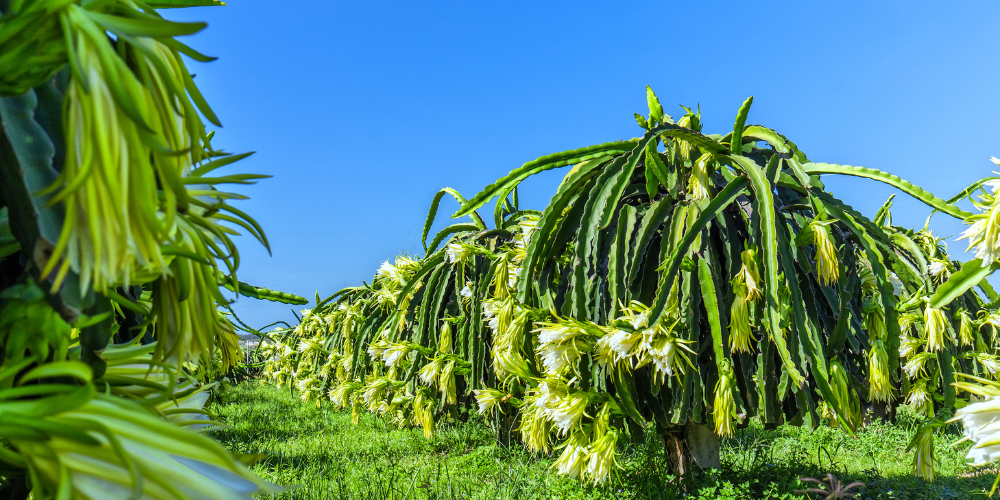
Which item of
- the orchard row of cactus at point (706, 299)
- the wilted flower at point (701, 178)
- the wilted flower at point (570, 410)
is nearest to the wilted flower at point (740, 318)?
the orchard row of cactus at point (706, 299)

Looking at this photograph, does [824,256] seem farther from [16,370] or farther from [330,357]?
[330,357]

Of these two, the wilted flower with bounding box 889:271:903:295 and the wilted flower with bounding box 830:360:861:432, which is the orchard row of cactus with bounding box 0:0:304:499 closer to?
the wilted flower with bounding box 830:360:861:432

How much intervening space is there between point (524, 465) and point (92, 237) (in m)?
2.73

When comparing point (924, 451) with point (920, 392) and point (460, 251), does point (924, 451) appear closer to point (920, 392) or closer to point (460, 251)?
point (920, 392)

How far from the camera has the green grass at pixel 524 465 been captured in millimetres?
2287

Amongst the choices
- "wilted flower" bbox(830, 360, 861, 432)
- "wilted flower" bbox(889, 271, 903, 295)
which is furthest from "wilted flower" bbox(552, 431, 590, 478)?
"wilted flower" bbox(889, 271, 903, 295)

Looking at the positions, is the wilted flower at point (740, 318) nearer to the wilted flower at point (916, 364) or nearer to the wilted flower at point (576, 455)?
the wilted flower at point (576, 455)

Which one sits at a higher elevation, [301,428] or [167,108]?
[167,108]

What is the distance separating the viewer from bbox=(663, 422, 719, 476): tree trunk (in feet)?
6.85

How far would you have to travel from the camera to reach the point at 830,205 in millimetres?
1525

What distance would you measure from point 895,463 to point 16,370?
13.7 ft

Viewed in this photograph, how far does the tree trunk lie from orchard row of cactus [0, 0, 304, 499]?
6.28 ft

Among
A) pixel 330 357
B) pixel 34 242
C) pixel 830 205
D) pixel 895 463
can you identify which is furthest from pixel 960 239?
pixel 330 357

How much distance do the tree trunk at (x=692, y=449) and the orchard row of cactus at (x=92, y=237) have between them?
6.28 feet
